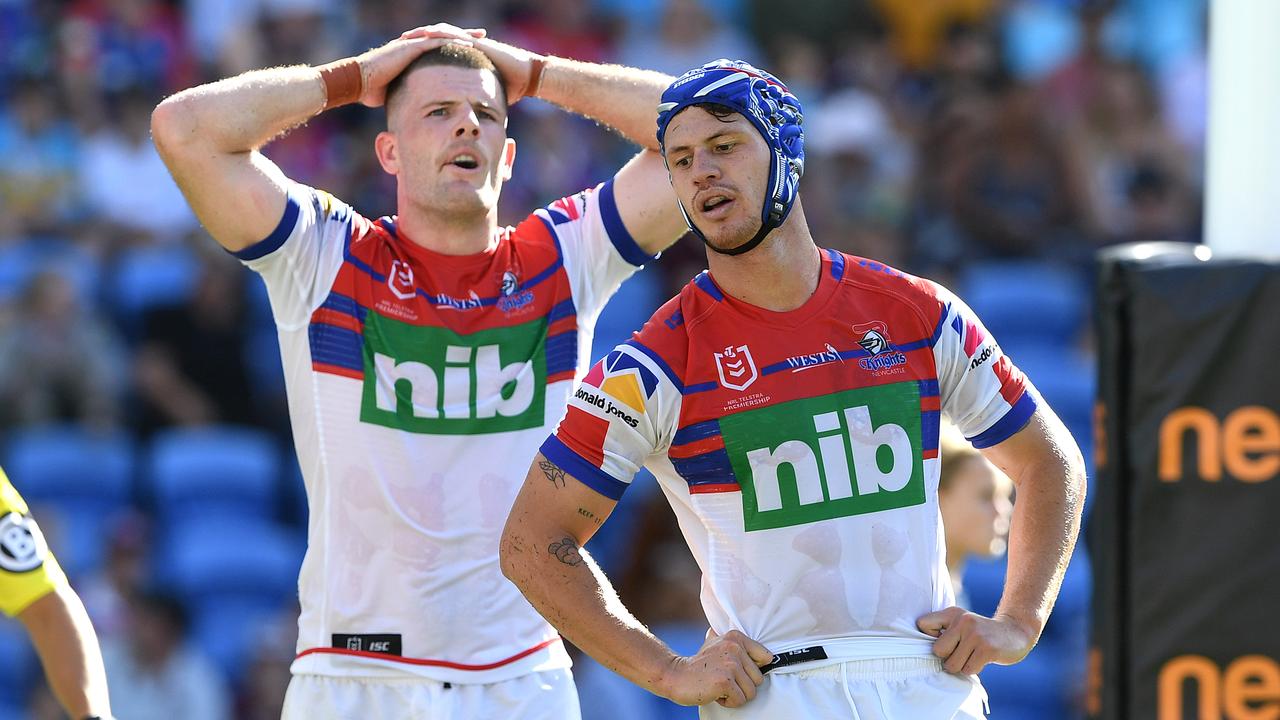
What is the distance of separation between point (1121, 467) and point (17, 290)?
898 centimetres

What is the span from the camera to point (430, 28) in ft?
17.9

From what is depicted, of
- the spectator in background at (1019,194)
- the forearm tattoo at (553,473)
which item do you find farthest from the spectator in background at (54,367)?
the forearm tattoo at (553,473)

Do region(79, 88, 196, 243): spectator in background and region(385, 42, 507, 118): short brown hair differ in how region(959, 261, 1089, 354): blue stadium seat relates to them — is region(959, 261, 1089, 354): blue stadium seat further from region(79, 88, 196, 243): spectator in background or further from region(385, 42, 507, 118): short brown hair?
region(385, 42, 507, 118): short brown hair

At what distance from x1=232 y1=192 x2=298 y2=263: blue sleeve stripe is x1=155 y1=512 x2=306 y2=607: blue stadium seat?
552cm

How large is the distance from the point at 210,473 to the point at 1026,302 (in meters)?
5.62

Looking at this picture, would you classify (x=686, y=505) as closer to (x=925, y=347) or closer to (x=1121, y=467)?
(x=925, y=347)

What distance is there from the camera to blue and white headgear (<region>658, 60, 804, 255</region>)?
4.17 m

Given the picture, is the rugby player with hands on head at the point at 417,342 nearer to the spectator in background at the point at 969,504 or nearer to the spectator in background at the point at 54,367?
the spectator in background at the point at 969,504

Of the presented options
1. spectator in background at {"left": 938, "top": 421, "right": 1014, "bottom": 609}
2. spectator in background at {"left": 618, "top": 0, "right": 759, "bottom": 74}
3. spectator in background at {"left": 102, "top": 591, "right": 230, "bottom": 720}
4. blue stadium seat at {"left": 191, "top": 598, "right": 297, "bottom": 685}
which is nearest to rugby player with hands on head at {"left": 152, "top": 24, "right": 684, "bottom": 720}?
spectator in background at {"left": 938, "top": 421, "right": 1014, "bottom": 609}

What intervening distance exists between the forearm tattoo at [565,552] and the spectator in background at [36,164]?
352 inches

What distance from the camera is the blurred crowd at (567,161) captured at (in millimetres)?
10961

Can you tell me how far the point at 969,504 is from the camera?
5.70m

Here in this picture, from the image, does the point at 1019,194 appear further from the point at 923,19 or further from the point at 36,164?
the point at 36,164

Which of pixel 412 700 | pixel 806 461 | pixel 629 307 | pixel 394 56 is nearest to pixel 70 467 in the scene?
pixel 629 307
